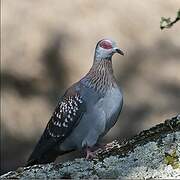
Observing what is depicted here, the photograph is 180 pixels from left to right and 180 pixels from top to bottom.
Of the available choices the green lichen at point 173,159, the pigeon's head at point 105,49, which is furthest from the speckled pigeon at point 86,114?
the green lichen at point 173,159

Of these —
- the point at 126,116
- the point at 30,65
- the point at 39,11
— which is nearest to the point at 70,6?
the point at 39,11

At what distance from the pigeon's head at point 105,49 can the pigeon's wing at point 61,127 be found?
0.99 feet

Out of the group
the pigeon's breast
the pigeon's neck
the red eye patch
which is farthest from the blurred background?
the pigeon's breast

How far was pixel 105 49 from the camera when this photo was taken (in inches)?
167

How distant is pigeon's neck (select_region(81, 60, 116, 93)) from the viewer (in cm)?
411

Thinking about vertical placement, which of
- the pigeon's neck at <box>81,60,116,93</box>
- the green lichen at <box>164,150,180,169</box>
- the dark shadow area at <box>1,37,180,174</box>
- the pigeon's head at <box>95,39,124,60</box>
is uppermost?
the pigeon's head at <box>95,39,124,60</box>

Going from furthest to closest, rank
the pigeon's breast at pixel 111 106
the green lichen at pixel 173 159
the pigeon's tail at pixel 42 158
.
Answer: the pigeon's tail at pixel 42 158 → the pigeon's breast at pixel 111 106 → the green lichen at pixel 173 159

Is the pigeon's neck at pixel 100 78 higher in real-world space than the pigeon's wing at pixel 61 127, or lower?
higher

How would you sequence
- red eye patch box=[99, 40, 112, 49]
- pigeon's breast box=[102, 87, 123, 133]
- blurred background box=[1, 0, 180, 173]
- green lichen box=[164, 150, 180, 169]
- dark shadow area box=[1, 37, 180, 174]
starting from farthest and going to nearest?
blurred background box=[1, 0, 180, 173]
dark shadow area box=[1, 37, 180, 174]
red eye patch box=[99, 40, 112, 49]
pigeon's breast box=[102, 87, 123, 133]
green lichen box=[164, 150, 180, 169]

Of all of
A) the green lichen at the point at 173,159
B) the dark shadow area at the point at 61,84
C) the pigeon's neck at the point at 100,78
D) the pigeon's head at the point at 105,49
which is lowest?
the dark shadow area at the point at 61,84

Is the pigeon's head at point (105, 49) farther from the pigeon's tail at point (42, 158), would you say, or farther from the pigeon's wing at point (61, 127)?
the pigeon's tail at point (42, 158)

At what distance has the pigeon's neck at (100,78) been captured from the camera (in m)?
4.11

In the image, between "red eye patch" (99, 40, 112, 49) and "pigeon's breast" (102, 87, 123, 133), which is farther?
"red eye patch" (99, 40, 112, 49)

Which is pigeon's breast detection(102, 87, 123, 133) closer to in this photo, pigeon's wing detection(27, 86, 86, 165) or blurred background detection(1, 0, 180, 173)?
pigeon's wing detection(27, 86, 86, 165)
